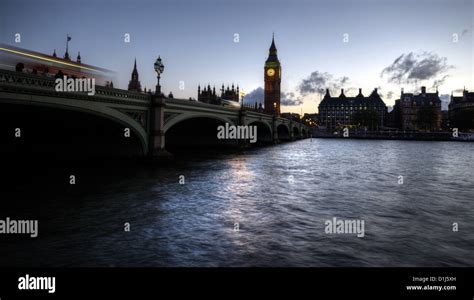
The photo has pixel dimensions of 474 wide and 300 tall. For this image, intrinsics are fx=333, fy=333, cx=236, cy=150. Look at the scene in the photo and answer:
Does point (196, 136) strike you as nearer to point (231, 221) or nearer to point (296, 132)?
point (231, 221)

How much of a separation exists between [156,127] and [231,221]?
61.7ft

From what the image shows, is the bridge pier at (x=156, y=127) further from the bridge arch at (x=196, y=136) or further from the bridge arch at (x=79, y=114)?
the bridge arch at (x=196, y=136)

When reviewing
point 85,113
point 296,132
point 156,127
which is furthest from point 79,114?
point 296,132

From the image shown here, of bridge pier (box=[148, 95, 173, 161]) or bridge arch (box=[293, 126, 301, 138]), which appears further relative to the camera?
bridge arch (box=[293, 126, 301, 138])

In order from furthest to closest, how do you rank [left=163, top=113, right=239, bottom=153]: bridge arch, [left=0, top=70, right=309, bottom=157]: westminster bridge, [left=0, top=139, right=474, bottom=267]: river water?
[left=163, top=113, right=239, bottom=153]: bridge arch
[left=0, top=70, right=309, bottom=157]: westminster bridge
[left=0, top=139, right=474, bottom=267]: river water

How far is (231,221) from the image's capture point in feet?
37.7

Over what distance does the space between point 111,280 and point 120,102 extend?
20.3 m

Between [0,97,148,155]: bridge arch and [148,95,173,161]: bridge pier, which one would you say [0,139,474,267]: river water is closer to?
[0,97,148,155]: bridge arch

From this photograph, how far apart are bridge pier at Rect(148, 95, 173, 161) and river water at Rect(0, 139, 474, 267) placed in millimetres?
7674

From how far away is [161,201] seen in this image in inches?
579

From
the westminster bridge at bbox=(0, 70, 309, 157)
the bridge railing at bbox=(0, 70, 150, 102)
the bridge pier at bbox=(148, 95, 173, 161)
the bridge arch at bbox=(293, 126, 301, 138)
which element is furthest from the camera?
the bridge arch at bbox=(293, 126, 301, 138)

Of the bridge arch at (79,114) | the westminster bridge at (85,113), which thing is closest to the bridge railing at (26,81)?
the westminster bridge at (85,113)

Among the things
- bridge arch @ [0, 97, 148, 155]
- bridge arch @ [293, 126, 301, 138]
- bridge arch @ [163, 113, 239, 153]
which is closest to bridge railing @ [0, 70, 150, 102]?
bridge arch @ [0, 97, 148, 155]

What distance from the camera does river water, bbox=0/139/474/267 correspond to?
806 cm
